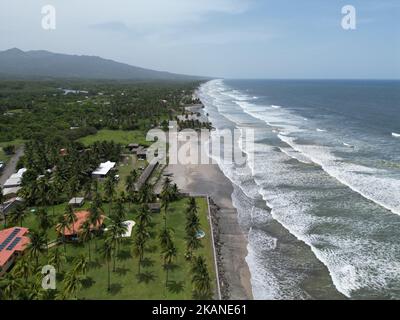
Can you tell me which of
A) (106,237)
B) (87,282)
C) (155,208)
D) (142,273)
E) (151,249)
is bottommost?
(87,282)

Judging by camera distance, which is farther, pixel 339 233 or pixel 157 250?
pixel 339 233

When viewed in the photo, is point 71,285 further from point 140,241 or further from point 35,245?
point 140,241

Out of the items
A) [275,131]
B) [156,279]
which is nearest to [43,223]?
[156,279]

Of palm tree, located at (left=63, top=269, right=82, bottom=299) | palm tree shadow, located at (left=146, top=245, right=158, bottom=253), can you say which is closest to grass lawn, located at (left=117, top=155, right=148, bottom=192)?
palm tree shadow, located at (left=146, top=245, right=158, bottom=253)

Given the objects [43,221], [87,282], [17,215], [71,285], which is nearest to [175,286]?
[87,282]
